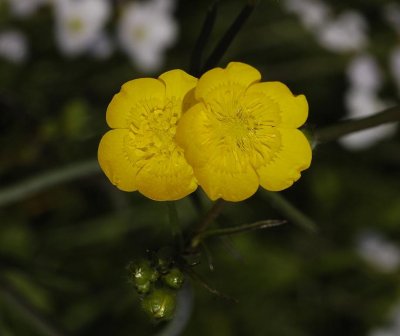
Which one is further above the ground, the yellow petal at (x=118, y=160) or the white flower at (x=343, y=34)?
the yellow petal at (x=118, y=160)

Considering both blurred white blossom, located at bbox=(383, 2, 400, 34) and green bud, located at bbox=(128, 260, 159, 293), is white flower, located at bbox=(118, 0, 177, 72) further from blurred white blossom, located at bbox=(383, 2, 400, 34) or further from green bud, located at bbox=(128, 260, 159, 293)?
green bud, located at bbox=(128, 260, 159, 293)

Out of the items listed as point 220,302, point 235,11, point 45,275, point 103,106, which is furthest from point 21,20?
point 220,302

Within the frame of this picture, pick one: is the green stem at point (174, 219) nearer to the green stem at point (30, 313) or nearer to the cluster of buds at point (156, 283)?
the cluster of buds at point (156, 283)

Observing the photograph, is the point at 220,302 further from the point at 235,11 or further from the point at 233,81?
the point at 233,81

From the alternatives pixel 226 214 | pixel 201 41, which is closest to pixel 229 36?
pixel 201 41

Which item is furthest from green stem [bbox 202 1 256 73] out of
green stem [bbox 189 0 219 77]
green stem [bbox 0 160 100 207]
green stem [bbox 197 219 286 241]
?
green stem [bbox 0 160 100 207]

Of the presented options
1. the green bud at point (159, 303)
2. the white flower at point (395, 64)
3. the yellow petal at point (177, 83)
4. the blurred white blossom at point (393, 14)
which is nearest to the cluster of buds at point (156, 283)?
the green bud at point (159, 303)

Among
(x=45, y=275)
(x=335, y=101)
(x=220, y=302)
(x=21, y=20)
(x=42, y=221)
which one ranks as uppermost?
(x=21, y=20)
